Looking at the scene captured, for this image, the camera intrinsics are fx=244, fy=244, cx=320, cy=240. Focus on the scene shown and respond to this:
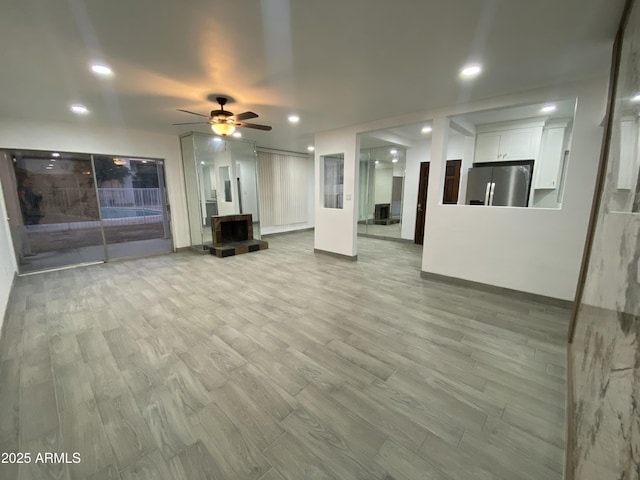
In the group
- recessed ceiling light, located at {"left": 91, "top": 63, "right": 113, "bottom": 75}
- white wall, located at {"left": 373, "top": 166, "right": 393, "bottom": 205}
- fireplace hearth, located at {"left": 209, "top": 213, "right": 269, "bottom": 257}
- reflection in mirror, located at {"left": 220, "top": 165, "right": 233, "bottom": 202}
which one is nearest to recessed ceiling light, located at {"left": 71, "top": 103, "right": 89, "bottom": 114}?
recessed ceiling light, located at {"left": 91, "top": 63, "right": 113, "bottom": 75}

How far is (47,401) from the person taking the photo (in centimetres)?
174

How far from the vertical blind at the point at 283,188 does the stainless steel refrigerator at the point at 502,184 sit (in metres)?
5.13

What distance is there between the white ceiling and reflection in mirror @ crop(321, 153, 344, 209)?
1797 millimetres

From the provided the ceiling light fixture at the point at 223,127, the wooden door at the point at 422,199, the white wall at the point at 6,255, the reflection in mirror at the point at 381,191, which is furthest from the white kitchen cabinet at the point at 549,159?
the white wall at the point at 6,255

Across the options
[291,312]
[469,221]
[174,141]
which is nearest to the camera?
[291,312]

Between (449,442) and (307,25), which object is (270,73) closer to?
(307,25)

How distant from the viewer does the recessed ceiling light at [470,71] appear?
252 centimetres

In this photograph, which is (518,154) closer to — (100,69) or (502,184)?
(502,184)

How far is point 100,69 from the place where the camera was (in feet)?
8.39

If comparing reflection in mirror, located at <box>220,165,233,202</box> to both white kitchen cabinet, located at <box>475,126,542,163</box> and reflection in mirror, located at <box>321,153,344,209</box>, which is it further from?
white kitchen cabinet, located at <box>475,126,542,163</box>

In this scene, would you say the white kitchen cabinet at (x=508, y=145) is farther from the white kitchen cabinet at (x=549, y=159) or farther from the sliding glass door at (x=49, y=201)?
the sliding glass door at (x=49, y=201)

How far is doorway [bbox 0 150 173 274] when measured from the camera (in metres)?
4.53

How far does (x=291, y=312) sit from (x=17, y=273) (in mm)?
5130

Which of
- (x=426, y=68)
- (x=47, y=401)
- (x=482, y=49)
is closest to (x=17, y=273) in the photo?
(x=47, y=401)
